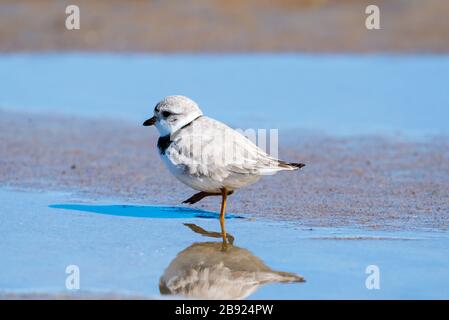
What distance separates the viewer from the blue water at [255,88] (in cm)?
1095

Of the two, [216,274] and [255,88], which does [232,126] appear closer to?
[255,88]

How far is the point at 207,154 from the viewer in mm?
6570

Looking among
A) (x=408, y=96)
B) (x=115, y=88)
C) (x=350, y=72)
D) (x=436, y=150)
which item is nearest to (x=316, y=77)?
(x=350, y=72)

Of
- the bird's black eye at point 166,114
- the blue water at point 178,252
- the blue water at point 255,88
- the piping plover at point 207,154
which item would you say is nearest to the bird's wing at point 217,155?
the piping plover at point 207,154

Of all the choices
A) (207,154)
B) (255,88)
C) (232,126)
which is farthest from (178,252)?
(255,88)

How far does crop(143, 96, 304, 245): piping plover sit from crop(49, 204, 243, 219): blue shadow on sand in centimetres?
31

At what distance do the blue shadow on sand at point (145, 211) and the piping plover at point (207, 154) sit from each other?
0.31 meters

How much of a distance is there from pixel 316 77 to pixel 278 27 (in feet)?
9.58

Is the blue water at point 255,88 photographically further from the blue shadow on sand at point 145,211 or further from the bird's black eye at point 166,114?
the bird's black eye at point 166,114

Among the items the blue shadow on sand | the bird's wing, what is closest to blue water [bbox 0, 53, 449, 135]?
the blue shadow on sand

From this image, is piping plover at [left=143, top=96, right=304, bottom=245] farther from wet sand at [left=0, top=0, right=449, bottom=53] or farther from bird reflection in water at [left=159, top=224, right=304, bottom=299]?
wet sand at [left=0, top=0, right=449, bottom=53]
